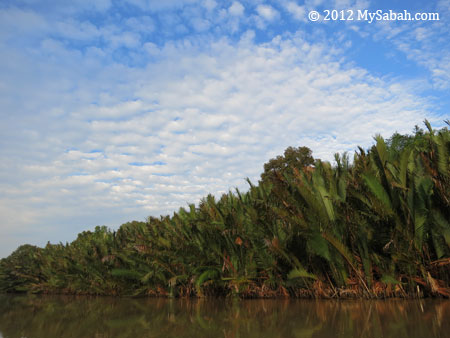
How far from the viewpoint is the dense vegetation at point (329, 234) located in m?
6.50

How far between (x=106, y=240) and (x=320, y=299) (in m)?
11.1

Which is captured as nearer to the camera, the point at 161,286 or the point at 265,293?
the point at 265,293

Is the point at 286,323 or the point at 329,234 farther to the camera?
the point at 329,234

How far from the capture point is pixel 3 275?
2345 centimetres

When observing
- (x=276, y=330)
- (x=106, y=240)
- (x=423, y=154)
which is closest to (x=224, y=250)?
(x=276, y=330)

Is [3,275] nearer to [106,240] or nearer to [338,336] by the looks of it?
[106,240]

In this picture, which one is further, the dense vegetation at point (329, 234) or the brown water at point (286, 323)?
the dense vegetation at point (329, 234)

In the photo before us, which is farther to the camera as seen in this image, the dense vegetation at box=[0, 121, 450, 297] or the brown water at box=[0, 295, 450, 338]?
the dense vegetation at box=[0, 121, 450, 297]

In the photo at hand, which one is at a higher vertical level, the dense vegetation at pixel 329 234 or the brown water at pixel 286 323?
the dense vegetation at pixel 329 234

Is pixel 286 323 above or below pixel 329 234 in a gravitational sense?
below

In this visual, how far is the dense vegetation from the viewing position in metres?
6.50

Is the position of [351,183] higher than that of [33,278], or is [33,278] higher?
[351,183]

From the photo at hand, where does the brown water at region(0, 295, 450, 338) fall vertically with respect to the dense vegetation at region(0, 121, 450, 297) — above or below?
below

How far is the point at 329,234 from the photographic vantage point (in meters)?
6.72
